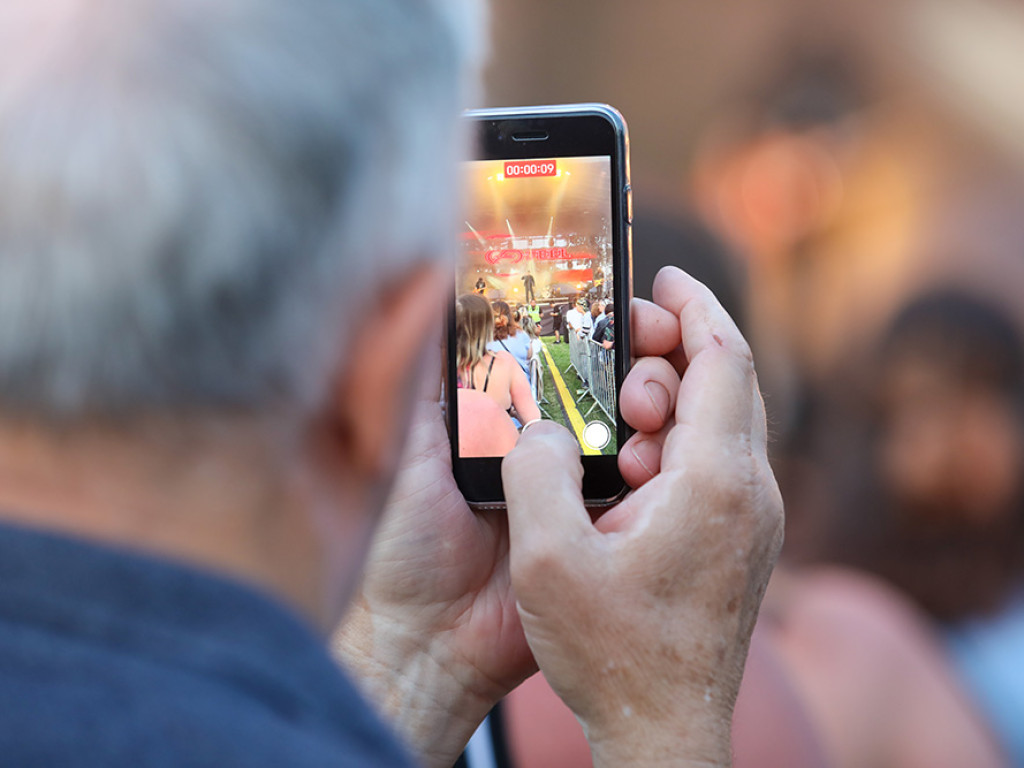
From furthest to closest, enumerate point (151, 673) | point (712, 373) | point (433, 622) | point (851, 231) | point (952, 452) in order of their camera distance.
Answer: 1. point (851, 231)
2. point (952, 452)
3. point (433, 622)
4. point (712, 373)
5. point (151, 673)

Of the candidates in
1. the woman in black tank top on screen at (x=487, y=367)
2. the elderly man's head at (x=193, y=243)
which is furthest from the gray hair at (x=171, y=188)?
the woman in black tank top on screen at (x=487, y=367)

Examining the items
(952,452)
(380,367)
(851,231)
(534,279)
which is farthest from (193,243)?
(851,231)

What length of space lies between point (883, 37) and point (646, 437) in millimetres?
2494

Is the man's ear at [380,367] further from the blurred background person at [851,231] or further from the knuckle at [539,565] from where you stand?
the blurred background person at [851,231]

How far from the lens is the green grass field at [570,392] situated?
43.6 inches

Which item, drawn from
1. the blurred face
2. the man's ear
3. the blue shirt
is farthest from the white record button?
the blurred face

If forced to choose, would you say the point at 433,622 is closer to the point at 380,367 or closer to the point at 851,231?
the point at 380,367

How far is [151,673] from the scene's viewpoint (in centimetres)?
37

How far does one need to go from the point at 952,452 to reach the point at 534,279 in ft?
5.25

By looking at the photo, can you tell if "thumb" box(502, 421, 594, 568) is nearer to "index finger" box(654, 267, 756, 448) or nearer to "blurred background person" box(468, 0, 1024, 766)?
"index finger" box(654, 267, 756, 448)

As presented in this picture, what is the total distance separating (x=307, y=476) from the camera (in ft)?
1.60

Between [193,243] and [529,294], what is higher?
[193,243]

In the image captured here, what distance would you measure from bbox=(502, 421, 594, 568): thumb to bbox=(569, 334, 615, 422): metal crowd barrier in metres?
0.13

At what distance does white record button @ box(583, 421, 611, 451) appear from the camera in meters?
1.11
